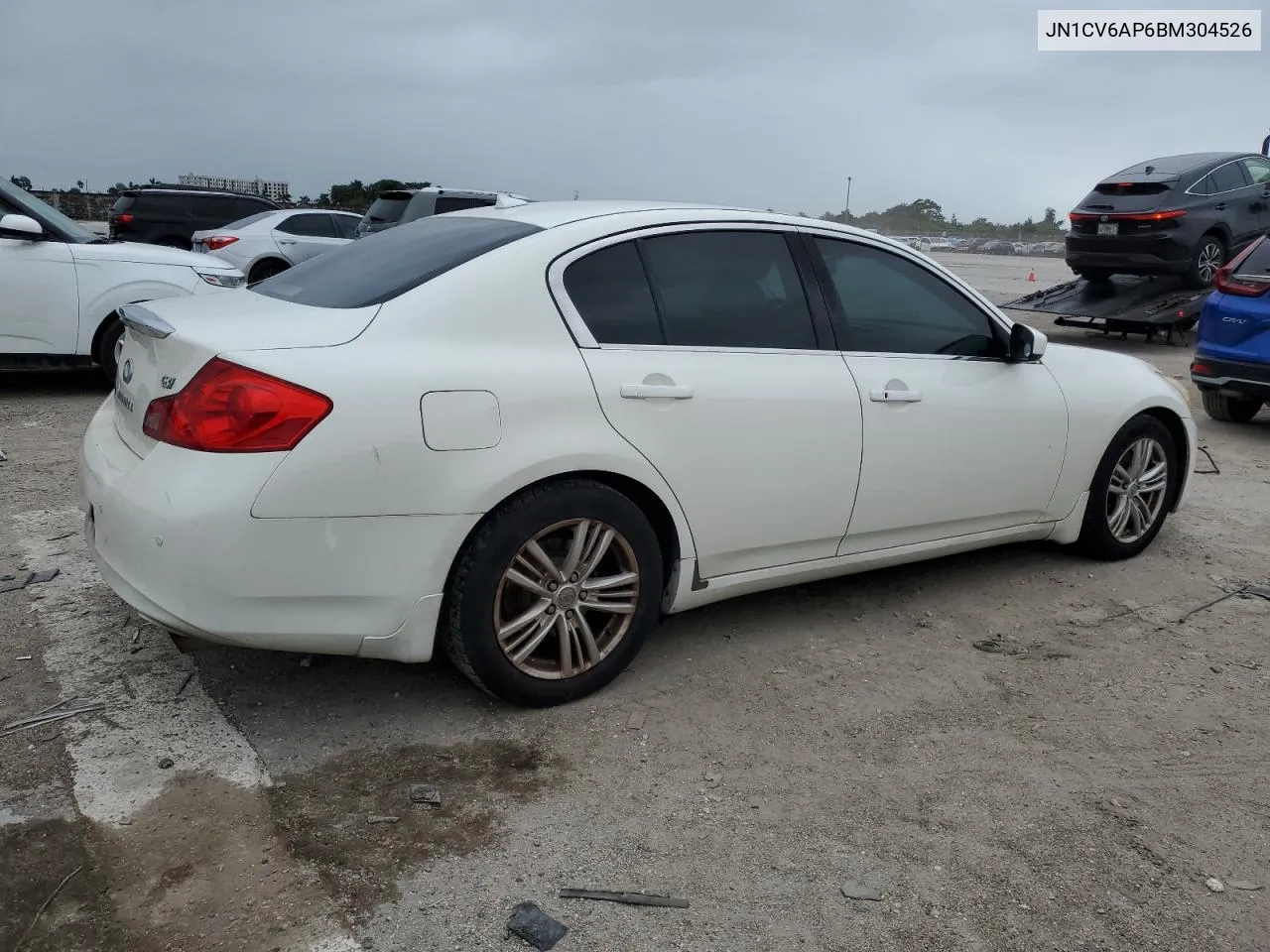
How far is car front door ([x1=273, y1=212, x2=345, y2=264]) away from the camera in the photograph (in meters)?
15.3

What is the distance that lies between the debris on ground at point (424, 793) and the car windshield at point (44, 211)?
6615 mm

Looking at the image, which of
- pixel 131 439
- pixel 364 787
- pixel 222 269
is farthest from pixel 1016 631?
pixel 222 269

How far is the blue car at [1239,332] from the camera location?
7.59 metres

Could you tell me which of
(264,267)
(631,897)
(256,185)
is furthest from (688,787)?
(256,185)

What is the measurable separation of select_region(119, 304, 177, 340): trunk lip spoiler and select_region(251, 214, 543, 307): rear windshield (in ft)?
1.29

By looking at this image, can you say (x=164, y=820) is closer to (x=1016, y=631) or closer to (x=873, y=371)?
(x=873, y=371)

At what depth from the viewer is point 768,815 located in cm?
287

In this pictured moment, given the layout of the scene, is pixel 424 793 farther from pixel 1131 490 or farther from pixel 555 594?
pixel 1131 490

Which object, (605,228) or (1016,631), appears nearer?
(605,228)

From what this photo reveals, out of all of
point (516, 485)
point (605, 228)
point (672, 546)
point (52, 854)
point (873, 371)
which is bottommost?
point (52, 854)

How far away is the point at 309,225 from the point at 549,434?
46.6 ft

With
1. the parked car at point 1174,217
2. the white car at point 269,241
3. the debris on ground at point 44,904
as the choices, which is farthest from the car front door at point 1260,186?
the debris on ground at point 44,904

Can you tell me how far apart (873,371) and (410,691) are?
2.00 metres

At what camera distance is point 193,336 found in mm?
3066
